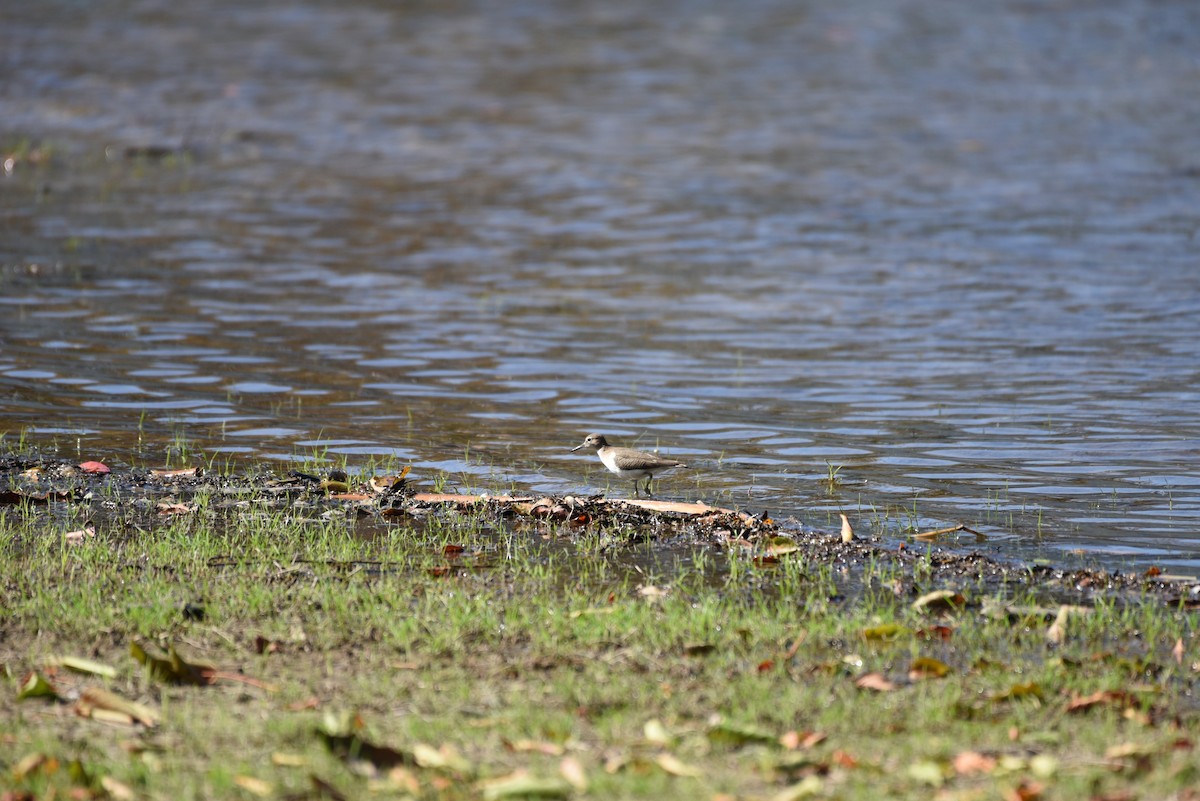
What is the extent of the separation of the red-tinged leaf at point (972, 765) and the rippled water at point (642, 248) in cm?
261

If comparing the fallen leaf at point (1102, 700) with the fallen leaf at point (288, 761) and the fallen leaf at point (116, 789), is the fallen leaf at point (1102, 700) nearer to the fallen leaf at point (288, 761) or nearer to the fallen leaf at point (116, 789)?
the fallen leaf at point (288, 761)

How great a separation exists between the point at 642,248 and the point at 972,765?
12.9 m

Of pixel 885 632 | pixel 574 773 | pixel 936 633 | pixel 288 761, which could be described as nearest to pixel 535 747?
pixel 574 773

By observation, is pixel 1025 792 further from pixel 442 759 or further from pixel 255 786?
pixel 255 786

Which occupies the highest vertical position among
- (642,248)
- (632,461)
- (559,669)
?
(642,248)

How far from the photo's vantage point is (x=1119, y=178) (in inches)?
818

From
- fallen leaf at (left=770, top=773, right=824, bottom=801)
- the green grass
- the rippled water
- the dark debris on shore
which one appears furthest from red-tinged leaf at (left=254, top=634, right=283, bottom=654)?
the rippled water

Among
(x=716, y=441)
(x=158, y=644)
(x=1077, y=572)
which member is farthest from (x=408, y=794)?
(x=716, y=441)

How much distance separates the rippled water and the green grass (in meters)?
1.45

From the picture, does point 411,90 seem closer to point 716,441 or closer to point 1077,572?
point 716,441

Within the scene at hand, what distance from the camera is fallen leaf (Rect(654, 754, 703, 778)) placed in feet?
14.9

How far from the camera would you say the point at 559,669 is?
5.49m

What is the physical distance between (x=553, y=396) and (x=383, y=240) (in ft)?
24.4

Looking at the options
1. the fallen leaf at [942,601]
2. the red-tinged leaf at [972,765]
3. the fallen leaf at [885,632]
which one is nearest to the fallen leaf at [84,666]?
the fallen leaf at [885,632]
